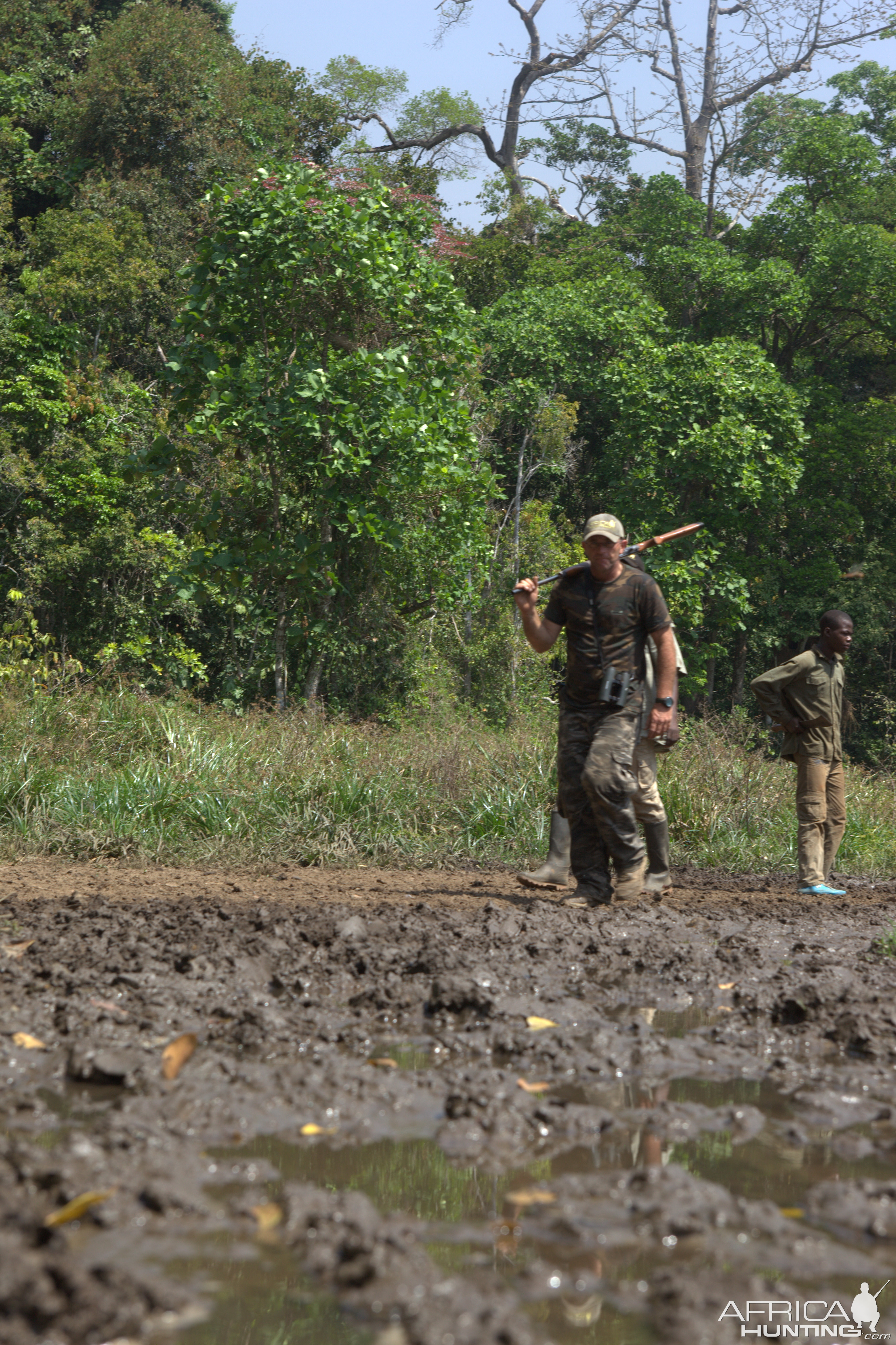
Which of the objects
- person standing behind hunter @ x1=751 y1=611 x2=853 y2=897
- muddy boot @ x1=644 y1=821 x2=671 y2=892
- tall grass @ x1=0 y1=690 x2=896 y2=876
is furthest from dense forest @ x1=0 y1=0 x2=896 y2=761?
muddy boot @ x1=644 y1=821 x2=671 y2=892

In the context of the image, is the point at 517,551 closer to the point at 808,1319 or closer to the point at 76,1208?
the point at 76,1208

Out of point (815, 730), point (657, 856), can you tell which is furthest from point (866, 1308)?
point (815, 730)

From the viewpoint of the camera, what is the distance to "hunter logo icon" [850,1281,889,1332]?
2.27m

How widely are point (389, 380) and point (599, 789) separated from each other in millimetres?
6578

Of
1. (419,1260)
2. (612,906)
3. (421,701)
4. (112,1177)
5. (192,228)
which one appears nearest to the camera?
(419,1260)

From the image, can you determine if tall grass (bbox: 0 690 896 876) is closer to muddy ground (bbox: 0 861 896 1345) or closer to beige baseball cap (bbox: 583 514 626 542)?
muddy ground (bbox: 0 861 896 1345)

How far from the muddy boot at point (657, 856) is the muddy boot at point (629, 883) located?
61 cm

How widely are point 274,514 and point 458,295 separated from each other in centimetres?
324

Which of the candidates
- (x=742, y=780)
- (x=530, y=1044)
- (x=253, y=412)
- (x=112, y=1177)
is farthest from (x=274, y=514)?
(x=112, y=1177)

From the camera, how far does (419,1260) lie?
7.72 feet

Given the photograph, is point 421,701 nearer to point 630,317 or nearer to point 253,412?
point 253,412

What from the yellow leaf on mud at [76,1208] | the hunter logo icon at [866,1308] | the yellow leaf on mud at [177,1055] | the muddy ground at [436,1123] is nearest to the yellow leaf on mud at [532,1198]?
the muddy ground at [436,1123]

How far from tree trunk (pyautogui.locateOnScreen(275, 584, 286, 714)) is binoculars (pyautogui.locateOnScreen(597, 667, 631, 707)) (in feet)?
21.4

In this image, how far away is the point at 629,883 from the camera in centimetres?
659
